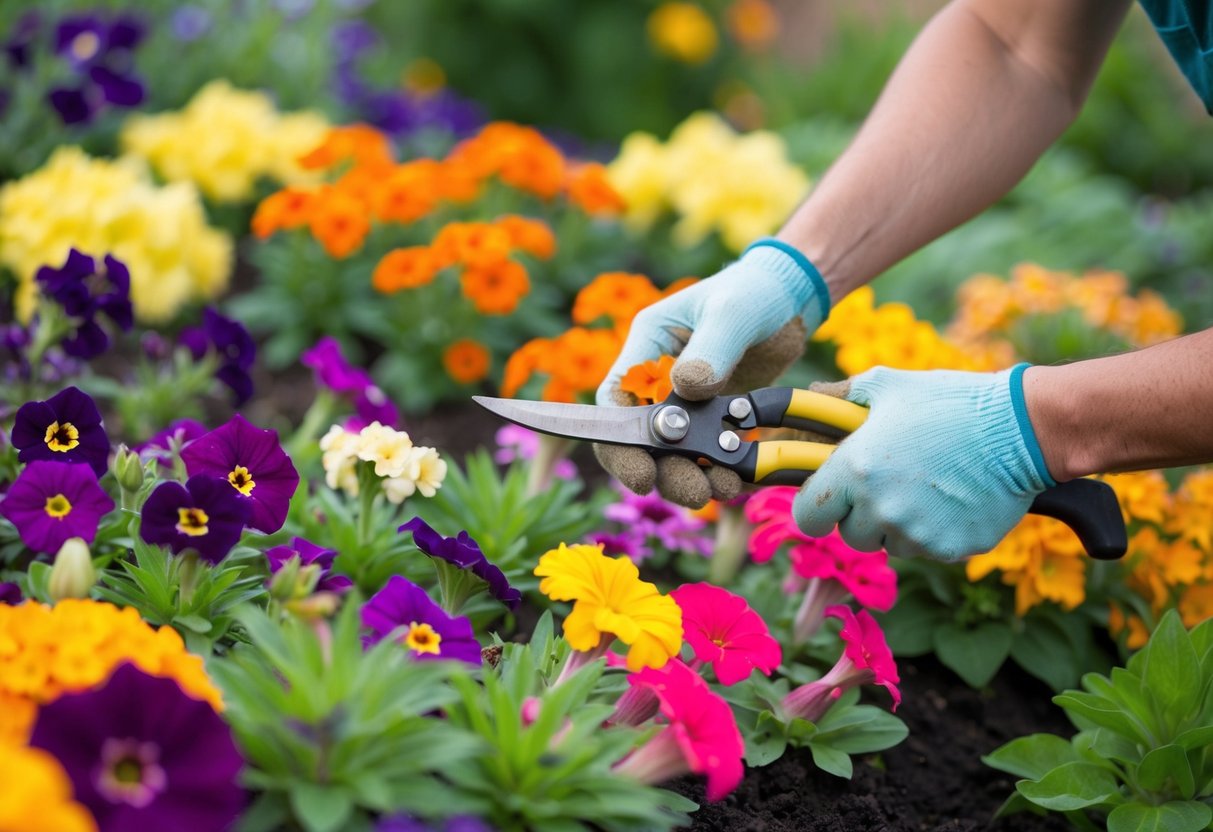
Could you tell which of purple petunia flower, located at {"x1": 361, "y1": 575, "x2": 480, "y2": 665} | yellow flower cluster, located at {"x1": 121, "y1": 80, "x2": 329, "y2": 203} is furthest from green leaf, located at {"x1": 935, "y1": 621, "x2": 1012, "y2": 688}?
yellow flower cluster, located at {"x1": 121, "y1": 80, "x2": 329, "y2": 203}

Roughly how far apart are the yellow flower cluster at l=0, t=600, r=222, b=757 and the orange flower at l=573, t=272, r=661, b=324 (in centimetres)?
150

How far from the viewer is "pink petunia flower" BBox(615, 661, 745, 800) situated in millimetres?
1478

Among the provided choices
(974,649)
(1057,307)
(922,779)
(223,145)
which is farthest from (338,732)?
(223,145)

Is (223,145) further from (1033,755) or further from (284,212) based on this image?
(1033,755)

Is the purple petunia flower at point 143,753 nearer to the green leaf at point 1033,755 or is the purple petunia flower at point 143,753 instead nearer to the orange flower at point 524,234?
the green leaf at point 1033,755

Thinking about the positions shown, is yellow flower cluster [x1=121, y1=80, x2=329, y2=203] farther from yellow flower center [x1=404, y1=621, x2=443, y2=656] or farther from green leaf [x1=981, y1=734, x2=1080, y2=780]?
green leaf [x1=981, y1=734, x2=1080, y2=780]

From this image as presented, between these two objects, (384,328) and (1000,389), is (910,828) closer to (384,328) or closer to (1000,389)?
(1000,389)

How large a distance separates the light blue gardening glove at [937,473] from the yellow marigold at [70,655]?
1.03 metres

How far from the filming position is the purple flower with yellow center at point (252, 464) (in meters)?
1.74

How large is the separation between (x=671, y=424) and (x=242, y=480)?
72cm

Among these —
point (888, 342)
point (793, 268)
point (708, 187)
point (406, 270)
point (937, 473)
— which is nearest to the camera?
point (937, 473)

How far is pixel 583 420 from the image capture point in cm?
190

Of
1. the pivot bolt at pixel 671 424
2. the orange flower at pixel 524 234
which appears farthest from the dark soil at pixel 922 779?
the orange flower at pixel 524 234

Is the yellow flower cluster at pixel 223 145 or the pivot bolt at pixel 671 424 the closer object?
the pivot bolt at pixel 671 424
